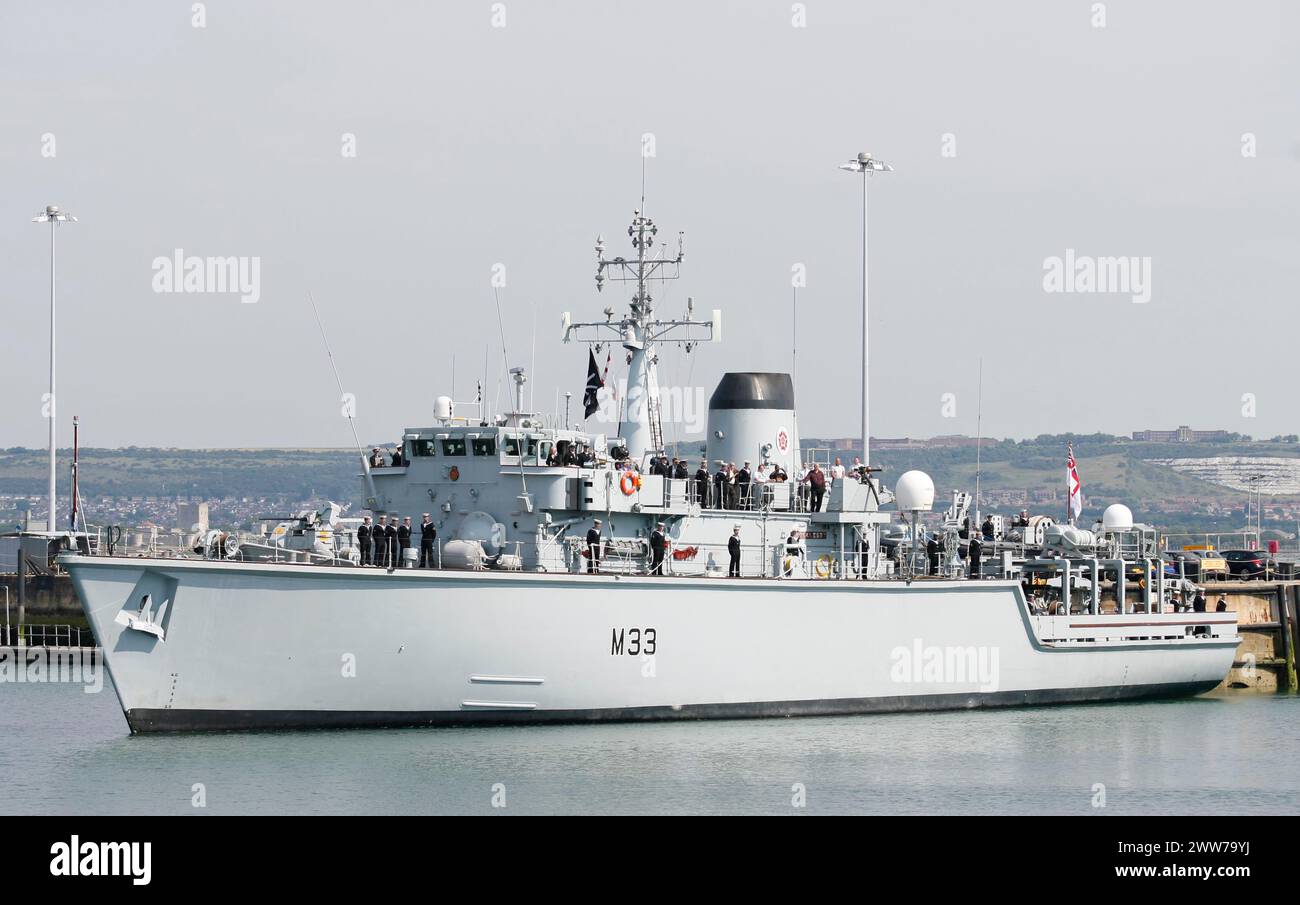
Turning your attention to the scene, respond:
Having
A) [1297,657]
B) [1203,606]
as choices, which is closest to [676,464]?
[1203,606]

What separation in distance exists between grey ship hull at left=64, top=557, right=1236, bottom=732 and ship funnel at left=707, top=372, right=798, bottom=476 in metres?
4.72

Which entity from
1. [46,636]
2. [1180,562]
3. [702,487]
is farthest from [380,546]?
[46,636]

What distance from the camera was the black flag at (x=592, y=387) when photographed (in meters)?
38.3

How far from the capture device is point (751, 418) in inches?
1542

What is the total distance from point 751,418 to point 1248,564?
26980 millimetres

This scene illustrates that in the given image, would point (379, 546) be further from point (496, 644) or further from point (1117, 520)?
point (1117, 520)

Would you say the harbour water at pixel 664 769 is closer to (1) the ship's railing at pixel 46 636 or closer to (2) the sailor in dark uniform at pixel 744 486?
(2) the sailor in dark uniform at pixel 744 486

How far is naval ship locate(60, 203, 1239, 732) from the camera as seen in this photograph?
30672 mm

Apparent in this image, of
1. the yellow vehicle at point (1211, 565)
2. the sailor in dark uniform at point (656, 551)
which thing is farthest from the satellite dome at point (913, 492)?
the yellow vehicle at point (1211, 565)

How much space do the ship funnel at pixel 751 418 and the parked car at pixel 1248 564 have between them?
2021cm

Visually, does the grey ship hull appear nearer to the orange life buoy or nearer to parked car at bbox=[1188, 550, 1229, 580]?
the orange life buoy

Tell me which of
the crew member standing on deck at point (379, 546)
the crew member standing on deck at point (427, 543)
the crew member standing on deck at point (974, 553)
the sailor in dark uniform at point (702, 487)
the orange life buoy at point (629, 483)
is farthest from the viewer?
the crew member standing on deck at point (974, 553)
